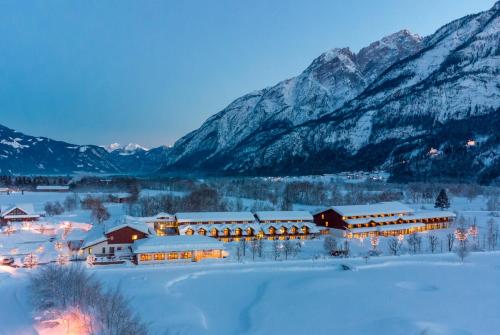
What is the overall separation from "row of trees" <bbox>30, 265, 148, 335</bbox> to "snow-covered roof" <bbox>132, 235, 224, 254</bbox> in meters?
15.3

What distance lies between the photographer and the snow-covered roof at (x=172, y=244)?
50.1 meters

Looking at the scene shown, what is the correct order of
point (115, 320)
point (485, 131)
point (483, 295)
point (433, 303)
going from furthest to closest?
point (485, 131), point (483, 295), point (433, 303), point (115, 320)

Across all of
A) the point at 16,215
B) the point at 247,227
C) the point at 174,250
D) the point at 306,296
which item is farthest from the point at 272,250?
the point at 16,215

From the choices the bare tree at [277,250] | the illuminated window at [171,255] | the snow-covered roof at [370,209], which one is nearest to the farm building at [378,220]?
the snow-covered roof at [370,209]

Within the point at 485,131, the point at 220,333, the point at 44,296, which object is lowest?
the point at 220,333

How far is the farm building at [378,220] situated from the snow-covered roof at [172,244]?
27.7 metres

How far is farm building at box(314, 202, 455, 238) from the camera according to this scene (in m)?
70.6

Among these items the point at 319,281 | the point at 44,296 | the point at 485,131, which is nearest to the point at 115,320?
the point at 44,296

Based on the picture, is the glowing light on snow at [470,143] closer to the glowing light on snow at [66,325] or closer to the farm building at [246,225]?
the farm building at [246,225]

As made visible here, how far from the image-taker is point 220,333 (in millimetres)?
30172

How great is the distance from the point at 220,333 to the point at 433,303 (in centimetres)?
1961

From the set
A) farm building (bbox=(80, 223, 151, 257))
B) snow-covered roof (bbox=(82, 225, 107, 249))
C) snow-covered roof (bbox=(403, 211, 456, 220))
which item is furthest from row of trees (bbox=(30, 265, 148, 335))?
snow-covered roof (bbox=(403, 211, 456, 220))

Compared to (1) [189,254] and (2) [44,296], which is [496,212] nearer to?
(1) [189,254]

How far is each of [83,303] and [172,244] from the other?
2406 centimetres
